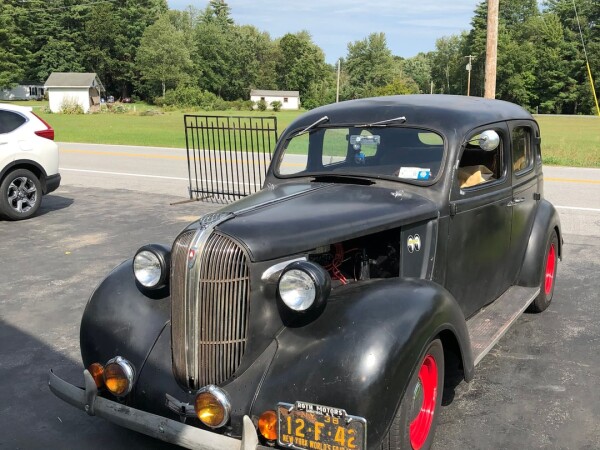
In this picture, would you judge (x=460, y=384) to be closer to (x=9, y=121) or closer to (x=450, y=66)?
(x=9, y=121)

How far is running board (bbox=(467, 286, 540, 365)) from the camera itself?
4.03 metres

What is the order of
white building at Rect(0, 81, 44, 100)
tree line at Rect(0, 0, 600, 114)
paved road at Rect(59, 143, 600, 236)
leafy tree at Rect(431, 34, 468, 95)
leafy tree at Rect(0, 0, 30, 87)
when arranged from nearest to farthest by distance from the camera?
paved road at Rect(59, 143, 600, 236), leafy tree at Rect(0, 0, 30, 87), tree line at Rect(0, 0, 600, 114), white building at Rect(0, 81, 44, 100), leafy tree at Rect(431, 34, 468, 95)

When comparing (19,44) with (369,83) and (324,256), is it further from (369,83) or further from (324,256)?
(324,256)

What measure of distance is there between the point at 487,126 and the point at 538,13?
118894mm

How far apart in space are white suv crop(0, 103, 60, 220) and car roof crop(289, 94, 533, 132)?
256 inches

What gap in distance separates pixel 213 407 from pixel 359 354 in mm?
721

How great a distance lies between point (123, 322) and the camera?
3475 mm

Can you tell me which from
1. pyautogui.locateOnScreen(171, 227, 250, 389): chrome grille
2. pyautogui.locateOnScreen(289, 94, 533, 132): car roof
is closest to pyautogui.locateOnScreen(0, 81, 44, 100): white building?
pyautogui.locateOnScreen(289, 94, 533, 132): car roof

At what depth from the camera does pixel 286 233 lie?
3.21m

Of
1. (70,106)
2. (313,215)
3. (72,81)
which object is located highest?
(72,81)

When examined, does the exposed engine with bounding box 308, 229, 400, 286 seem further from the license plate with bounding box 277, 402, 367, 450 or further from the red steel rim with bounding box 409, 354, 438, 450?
the license plate with bounding box 277, 402, 367, 450

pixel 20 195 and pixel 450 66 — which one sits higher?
pixel 450 66

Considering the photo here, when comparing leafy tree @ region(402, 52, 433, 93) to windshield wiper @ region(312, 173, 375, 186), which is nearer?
windshield wiper @ region(312, 173, 375, 186)

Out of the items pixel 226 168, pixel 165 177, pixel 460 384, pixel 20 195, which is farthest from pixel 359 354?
pixel 165 177
